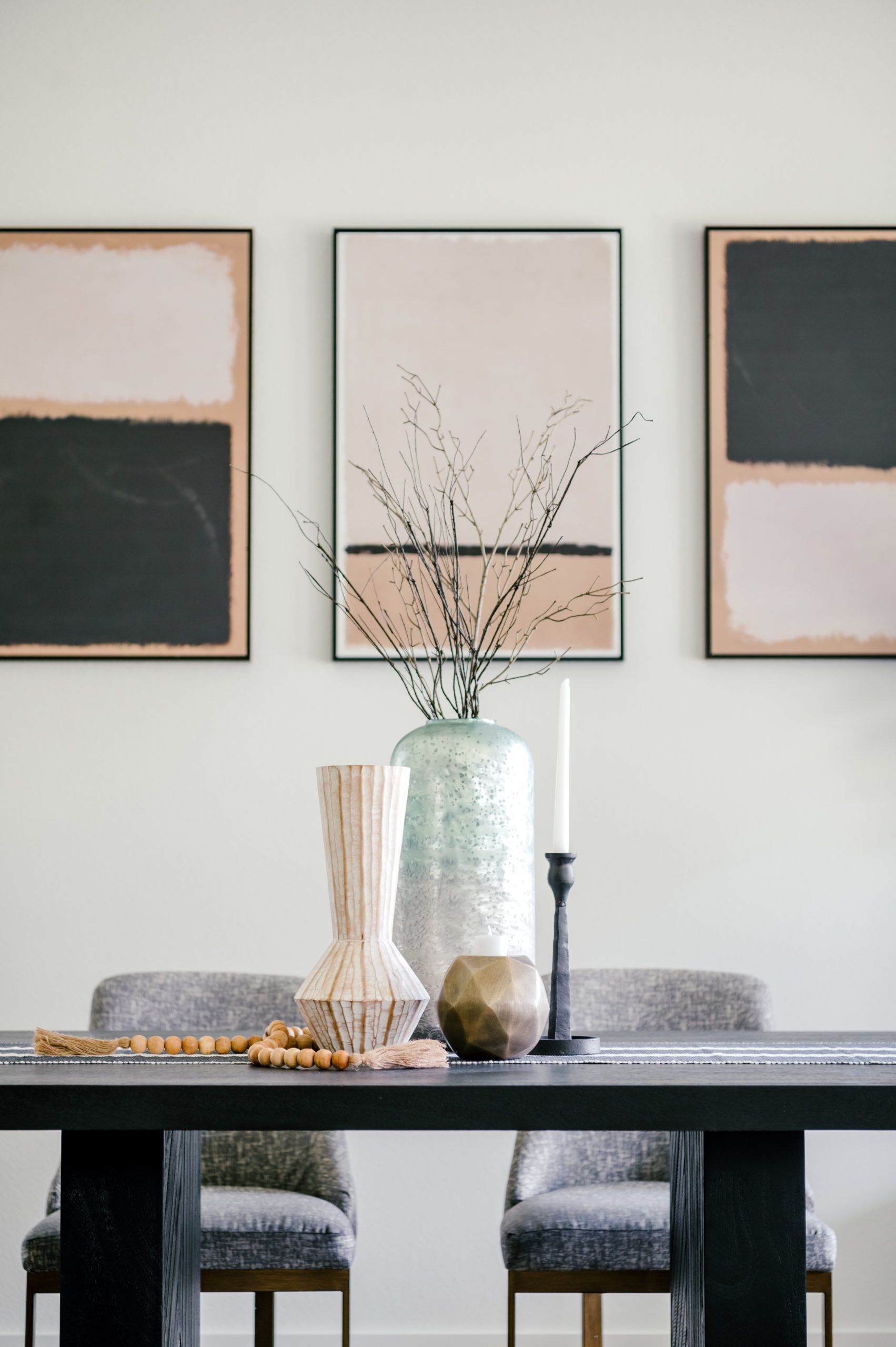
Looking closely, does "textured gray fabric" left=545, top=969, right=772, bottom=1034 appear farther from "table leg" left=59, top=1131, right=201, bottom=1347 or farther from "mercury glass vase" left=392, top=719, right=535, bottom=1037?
"table leg" left=59, top=1131, right=201, bottom=1347

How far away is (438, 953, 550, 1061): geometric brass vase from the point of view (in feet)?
3.66

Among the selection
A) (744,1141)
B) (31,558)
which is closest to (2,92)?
(31,558)

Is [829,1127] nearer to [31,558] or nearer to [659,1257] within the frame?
[659,1257]

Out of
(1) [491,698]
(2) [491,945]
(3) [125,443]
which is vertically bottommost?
(2) [491,945]

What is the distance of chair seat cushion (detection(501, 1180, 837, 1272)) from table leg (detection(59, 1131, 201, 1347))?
0.87 metres

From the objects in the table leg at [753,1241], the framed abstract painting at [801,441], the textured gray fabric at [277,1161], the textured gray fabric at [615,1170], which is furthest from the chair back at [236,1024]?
the framed abstract painting at [801,441]

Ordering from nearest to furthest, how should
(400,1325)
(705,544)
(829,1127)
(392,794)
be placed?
(829,1127)
(392,794)
(400,1325)
(705,544)

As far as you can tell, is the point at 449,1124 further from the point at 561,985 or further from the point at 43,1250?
the point at 43,1250

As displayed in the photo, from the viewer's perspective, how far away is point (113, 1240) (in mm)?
978

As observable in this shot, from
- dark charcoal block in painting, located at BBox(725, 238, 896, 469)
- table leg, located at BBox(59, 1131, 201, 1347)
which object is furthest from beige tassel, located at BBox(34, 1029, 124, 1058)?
dark charcoal block in painting, located at BBox(725, 238, 896, 469)

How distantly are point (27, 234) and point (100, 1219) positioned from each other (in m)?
2.30

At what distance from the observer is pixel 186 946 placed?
258cm

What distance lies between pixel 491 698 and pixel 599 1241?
3.86ft

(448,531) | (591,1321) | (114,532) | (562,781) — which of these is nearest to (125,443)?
(114,532)
